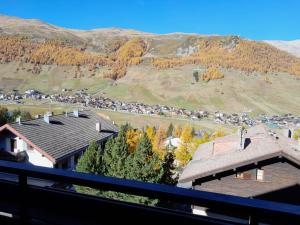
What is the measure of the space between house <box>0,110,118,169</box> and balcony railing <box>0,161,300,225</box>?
23345 millimetres

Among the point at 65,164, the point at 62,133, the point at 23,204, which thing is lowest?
the point at 65,164

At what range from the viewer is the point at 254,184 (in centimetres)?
1491

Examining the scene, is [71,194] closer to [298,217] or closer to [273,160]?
[298,217]

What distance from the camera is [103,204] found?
2725 millimetres

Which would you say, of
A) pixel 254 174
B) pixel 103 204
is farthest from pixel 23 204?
pixel 254 174

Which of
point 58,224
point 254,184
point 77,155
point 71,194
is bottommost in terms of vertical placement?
point 77,155

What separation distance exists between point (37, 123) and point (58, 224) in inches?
1113

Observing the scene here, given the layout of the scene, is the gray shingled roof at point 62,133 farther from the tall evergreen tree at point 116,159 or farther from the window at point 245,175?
the window at point 245,175

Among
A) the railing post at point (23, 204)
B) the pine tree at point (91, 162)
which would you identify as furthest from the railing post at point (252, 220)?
the pine tree at point (91, 162)

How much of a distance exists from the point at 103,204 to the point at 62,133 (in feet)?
93.4

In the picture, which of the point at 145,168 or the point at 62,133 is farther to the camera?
the point at 62,133

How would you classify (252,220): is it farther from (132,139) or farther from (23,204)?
(132,139)

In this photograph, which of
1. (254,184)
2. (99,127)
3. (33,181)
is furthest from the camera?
(99,127)

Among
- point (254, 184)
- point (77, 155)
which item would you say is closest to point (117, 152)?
point (254, 184)
